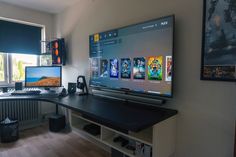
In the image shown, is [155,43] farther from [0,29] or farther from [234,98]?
[0,29]

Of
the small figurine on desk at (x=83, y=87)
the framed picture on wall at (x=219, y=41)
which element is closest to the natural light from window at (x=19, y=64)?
the small figurine on desk at (x=83, y=87)

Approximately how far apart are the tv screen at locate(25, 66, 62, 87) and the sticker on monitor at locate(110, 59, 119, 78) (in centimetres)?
143

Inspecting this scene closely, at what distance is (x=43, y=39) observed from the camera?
369 cm

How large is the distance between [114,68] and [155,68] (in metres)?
0.62

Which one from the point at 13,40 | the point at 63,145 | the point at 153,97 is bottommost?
the point at 63,145

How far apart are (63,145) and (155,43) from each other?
2134 millimetres

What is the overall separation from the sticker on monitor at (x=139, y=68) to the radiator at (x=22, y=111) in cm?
257

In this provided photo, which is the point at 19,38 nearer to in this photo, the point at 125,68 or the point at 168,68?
the point at 125,68

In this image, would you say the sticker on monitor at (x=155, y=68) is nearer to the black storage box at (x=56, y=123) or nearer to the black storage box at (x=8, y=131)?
the black storage box at (x=56, y=123)

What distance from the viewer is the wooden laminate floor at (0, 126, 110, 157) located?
2.30 meters

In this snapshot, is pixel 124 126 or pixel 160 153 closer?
pixel 124 126

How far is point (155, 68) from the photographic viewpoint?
168cm

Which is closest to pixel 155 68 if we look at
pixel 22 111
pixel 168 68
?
pixel 168 68

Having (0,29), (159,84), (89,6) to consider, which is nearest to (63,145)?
(159,84)
